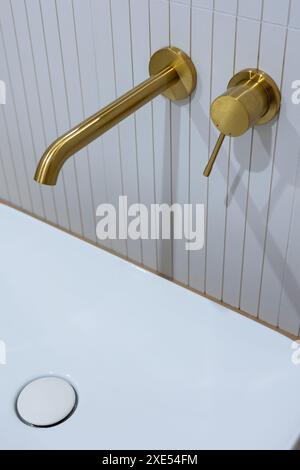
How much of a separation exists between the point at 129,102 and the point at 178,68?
0.31 ft

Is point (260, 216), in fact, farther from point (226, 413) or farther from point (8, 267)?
point (8, 267)

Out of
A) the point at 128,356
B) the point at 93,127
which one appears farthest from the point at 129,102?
the point at 128,356

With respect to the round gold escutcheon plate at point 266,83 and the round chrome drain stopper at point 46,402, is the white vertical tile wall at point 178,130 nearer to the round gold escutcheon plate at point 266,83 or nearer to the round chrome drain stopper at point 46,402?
the round gold escutcheon plate at point 266,83

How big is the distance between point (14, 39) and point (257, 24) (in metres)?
0.40

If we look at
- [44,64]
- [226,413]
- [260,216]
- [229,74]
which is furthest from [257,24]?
[226,413]

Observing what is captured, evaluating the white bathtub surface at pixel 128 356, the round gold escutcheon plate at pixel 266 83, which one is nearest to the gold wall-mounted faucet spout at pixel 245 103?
the round gold escutcheon plate at pixel 266 83

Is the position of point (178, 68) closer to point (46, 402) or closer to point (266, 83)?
point (266, 83)

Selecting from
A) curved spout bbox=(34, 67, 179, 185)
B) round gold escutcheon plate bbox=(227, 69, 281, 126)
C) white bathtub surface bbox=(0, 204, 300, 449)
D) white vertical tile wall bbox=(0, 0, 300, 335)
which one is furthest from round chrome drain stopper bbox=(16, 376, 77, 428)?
round gold escutcheon plate bbox=(227, 69, 281, 126)

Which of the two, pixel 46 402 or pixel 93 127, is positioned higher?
pixel 93 127

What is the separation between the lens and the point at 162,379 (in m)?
0.81

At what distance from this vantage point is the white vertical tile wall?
2.19 ft

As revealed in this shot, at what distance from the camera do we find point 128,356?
0.85 metres

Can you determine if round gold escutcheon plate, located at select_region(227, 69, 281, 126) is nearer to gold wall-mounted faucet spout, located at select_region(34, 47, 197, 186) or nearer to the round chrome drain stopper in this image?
gold wall-mounted faucet spout, located at select_region(34, 47, 197, 186)

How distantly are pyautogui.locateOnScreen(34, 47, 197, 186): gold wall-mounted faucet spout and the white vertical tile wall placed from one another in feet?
0.05
